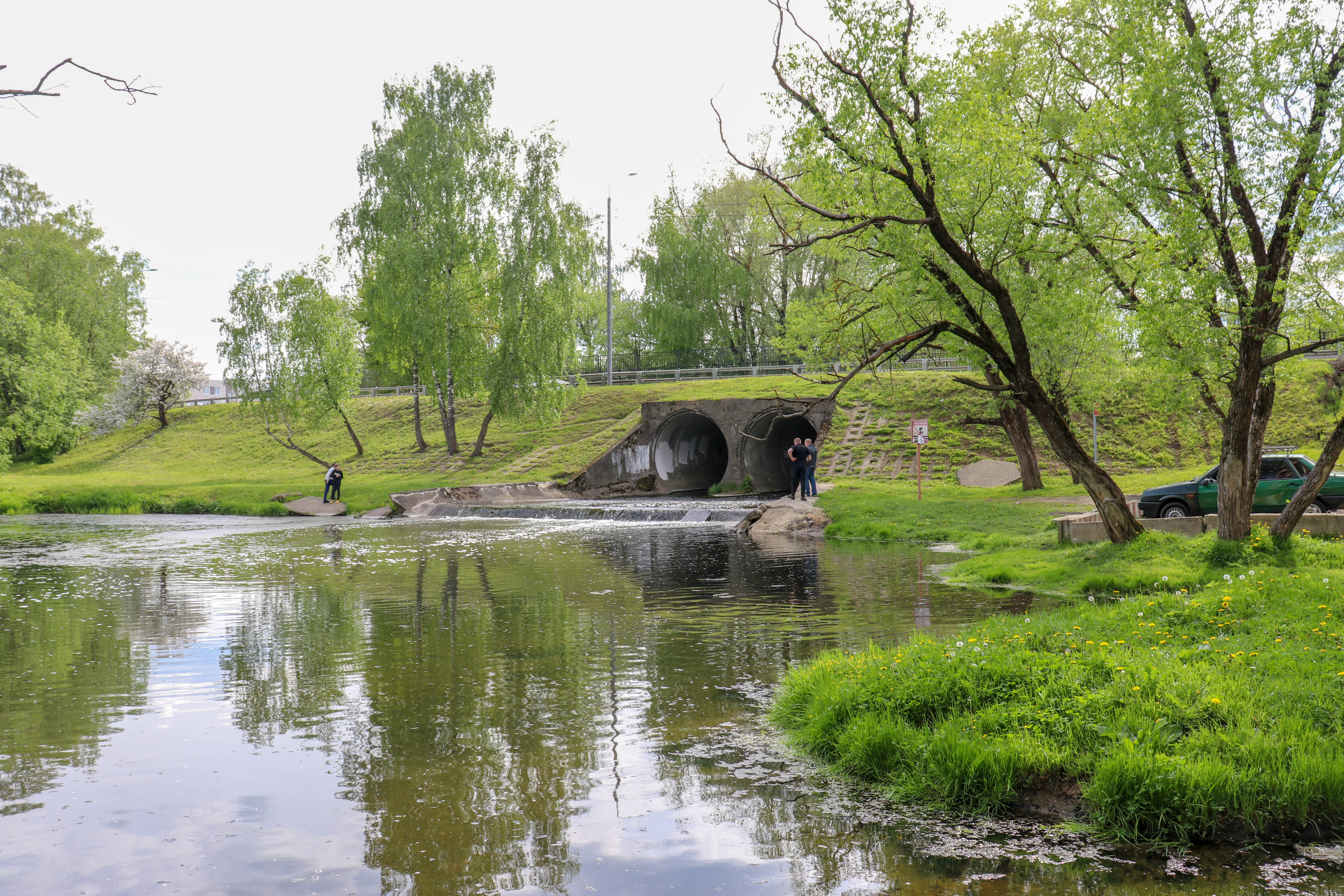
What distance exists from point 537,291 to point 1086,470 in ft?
102

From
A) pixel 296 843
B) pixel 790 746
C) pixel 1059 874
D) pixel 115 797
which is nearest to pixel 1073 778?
pixel 1059 874

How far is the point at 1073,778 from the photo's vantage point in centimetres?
572

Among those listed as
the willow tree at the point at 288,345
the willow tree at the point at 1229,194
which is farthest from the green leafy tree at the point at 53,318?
the willow tree at the point at 1229,194

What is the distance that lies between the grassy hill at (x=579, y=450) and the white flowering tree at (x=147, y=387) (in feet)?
20.7

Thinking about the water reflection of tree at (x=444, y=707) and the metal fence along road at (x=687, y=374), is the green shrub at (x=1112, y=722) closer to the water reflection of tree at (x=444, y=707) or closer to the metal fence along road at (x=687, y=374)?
the water reflection of tree at (x=444, y=707)

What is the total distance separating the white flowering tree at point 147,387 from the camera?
66062 millimetres

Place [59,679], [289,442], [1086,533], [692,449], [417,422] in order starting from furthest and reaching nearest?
[289,442]
[417,422]
[692,449]
[1086,533]
[59,679]

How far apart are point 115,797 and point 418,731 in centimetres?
205

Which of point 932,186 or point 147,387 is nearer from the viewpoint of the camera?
point 932,186

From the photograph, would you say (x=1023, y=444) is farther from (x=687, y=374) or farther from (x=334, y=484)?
(x=687, y=374)

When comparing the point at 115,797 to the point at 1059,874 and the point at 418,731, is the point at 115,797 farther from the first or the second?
the point at 1059,874

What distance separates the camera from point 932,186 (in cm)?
1332

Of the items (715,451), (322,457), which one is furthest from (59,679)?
(322,457)

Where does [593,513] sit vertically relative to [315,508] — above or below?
below
